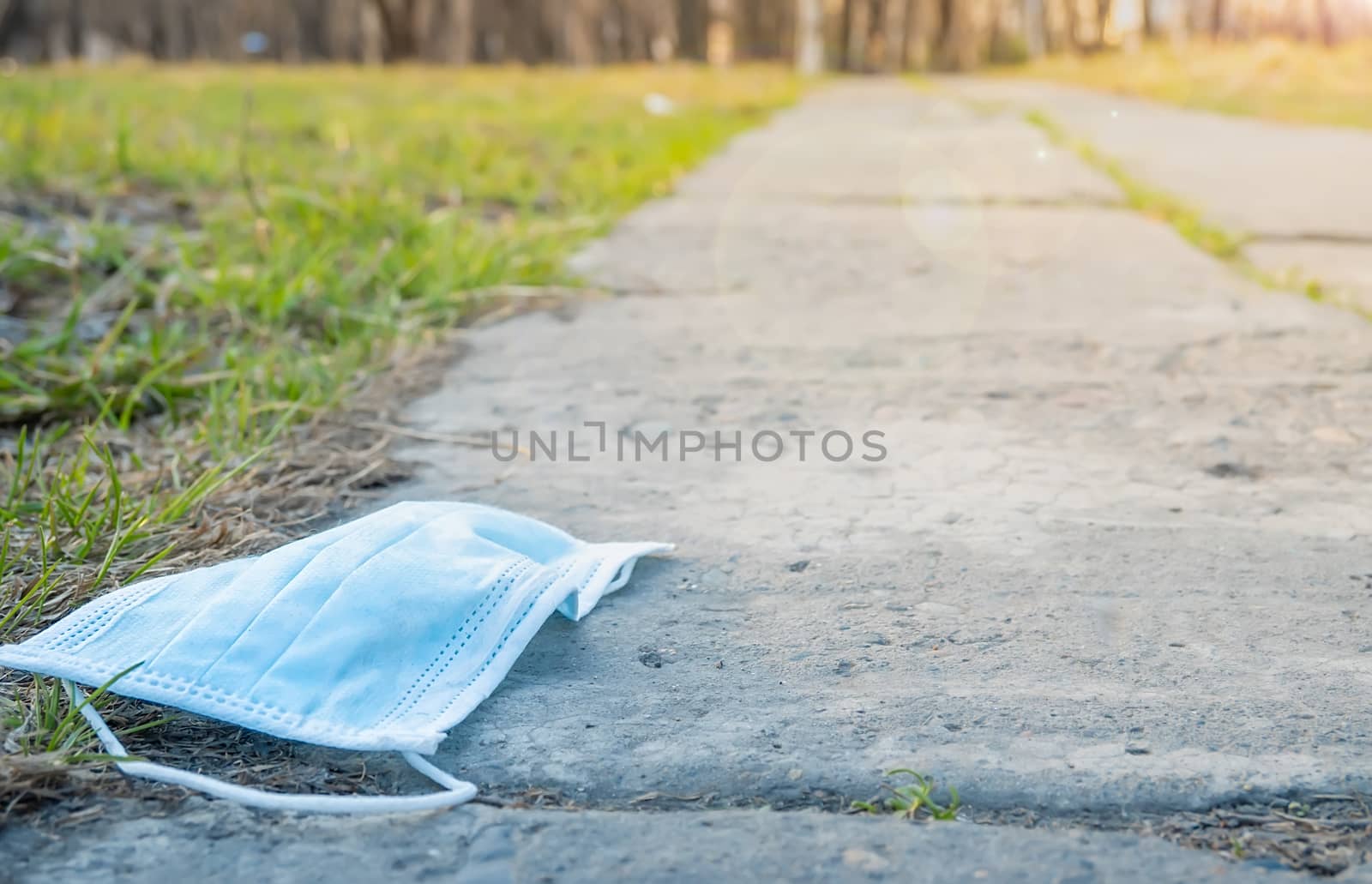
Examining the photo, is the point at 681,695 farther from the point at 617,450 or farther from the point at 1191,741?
the point at 617,450

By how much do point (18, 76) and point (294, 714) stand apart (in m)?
6.68

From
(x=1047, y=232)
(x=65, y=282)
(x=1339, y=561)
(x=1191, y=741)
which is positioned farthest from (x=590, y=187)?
(x=1191, y=741)

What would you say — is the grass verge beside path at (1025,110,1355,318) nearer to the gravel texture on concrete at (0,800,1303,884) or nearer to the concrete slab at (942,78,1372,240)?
the concrete slab at (942,78,1372,240)

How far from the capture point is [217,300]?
2.39m

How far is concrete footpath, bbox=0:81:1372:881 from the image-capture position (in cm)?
92

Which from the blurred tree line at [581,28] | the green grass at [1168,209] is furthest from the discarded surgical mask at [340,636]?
the blurred tree line at [581,28]

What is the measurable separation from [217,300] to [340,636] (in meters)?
1.42

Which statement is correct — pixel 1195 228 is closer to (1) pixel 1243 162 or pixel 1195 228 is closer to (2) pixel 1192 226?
(2) pixel 1192 226

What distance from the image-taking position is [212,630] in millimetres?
1146

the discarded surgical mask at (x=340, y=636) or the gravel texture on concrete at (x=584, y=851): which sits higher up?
the discarded surgical mask at (x=340, y=636)

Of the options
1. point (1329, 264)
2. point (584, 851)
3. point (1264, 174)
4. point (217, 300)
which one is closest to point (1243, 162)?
point (1264, 174)

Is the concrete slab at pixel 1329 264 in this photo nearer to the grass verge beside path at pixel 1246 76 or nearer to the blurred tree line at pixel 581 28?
the grass verge beside path at pixel 1246 76

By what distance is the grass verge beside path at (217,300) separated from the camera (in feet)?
4.63

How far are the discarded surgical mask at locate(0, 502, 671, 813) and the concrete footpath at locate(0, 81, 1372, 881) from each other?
0.12ft
